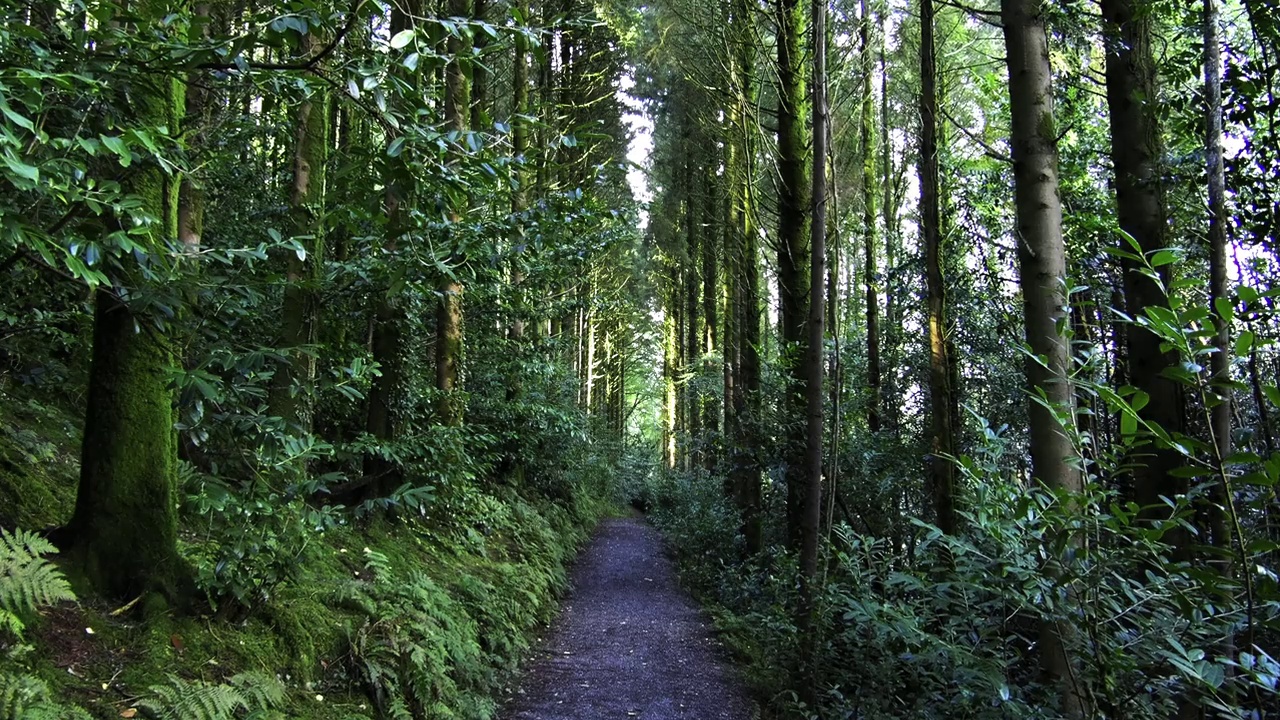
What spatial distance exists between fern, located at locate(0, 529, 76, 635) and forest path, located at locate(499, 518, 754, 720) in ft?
11.8

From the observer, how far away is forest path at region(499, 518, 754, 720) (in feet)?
18.6

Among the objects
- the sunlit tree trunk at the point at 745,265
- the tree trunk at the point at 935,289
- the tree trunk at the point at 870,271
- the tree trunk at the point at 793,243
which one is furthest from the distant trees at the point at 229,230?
the tree trunk at the point at 870,271

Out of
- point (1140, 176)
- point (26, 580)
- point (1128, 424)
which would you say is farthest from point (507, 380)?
point (1128, 424)

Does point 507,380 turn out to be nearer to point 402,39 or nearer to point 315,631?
point 315,631

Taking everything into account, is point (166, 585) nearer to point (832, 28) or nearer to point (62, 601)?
point (62, 601)

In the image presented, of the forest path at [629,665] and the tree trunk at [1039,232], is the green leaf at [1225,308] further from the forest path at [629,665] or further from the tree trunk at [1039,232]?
the forest path at [629,665]

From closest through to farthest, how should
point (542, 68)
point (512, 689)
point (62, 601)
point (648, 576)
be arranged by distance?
point (62, 601) → point (512, 689) → point (648, 576) → point (542, 68)

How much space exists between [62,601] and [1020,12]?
577 centimetres

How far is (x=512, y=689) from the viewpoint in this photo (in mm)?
6082

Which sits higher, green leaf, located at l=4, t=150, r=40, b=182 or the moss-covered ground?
green leaf, located at l=4, t=150, r=40, b=182

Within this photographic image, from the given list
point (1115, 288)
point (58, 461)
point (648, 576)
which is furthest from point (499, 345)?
point (1115, 288)

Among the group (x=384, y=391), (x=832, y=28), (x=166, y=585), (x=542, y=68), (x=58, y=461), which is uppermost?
(x=542, y=68)

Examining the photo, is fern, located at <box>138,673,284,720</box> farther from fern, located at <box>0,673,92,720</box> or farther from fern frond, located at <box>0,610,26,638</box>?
fern frond, located at <box>0,610,26,638</box>

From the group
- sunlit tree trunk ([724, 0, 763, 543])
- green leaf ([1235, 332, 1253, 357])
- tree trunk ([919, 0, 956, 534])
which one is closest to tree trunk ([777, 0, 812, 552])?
sunlit tree trunk ([724, 0, 763, 543])
